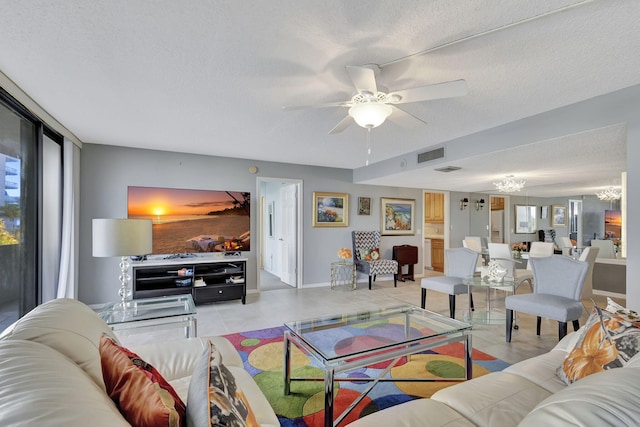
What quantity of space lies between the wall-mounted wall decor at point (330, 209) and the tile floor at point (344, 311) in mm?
1261

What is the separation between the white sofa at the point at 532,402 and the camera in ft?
2.24

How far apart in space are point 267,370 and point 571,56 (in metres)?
3.16

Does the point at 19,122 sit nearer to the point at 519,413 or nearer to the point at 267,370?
the point at 267,370

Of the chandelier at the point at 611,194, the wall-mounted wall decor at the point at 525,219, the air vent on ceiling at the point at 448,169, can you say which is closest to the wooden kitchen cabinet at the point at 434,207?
the wall-mounted wall decor at the point at 525,219

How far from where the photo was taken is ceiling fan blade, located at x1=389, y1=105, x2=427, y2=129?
7.76ft

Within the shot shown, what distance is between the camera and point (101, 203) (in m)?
4.38

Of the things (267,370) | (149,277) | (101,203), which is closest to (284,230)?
(149,277)

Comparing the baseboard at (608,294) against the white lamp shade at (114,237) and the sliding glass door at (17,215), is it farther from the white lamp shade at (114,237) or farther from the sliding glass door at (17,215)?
the sliding glass door at (17,215)

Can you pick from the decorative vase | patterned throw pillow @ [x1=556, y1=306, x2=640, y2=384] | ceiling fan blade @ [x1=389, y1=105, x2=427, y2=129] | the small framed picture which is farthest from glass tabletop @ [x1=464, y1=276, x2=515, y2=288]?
the small framed picture

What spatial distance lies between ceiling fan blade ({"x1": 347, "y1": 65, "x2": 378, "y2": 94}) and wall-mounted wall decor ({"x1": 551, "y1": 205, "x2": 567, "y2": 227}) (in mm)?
9473

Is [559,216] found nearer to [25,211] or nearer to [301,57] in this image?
[301,57]

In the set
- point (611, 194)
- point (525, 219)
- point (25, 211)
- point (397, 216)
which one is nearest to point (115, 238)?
point (25, 211)

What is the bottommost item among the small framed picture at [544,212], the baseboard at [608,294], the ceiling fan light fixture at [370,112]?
the baseboard at [608,294]

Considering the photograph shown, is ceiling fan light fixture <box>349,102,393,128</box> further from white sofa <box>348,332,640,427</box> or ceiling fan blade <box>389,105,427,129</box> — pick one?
white sofa <box>348,332,640,427</box>
